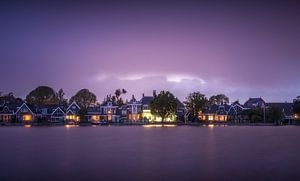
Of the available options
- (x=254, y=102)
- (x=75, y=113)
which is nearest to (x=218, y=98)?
(x=254, y=102)

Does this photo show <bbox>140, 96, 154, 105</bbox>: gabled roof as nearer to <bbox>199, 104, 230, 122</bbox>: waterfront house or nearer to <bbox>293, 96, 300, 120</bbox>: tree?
<bbox>199, 104, 230, 122</bbox>: waterfront house

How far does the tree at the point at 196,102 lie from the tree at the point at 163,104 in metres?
8.17

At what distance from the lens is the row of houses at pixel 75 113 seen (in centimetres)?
13000

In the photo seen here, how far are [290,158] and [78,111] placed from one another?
334 ft

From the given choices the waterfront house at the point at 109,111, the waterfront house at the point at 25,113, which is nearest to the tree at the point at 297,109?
the waterfront house at the point at 109,111

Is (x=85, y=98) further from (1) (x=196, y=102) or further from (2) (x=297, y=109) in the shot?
(2) (x=297, y=109)

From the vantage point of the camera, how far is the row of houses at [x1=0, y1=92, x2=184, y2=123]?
130000 millimetres

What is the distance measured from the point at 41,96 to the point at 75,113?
3192 cm

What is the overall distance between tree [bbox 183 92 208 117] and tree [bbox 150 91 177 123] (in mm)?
8172

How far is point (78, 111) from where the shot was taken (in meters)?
129

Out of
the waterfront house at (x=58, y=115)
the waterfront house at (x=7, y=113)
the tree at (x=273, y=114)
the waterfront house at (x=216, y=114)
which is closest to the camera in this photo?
the tree at (x=273, y=114)

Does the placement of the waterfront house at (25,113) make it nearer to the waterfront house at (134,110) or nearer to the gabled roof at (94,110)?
the gabled roof at (94,110)

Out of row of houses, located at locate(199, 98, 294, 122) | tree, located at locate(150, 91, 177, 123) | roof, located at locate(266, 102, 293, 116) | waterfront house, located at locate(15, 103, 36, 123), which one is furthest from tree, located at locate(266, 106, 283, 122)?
waterfront house, located at locate(15, 103, 36, 123)

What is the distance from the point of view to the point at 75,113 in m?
133
